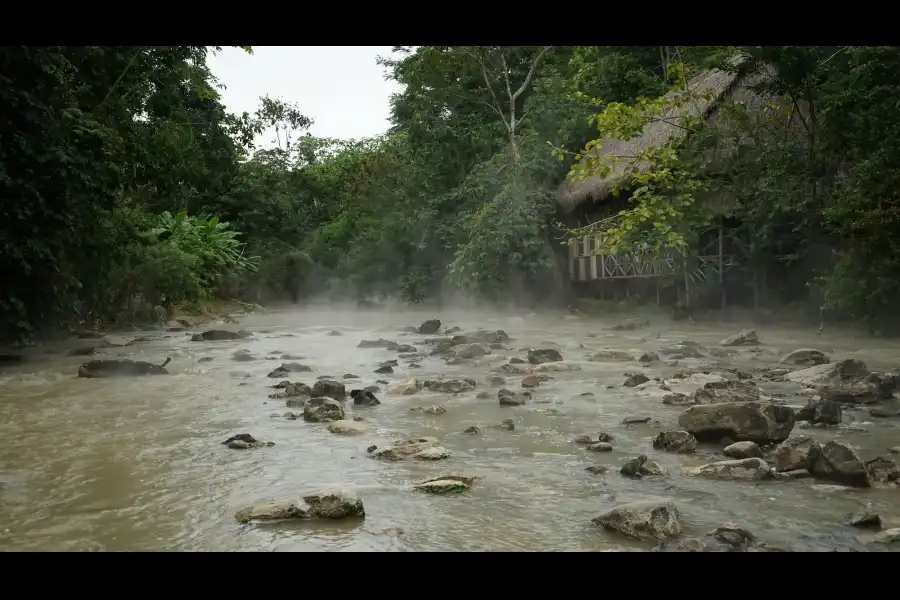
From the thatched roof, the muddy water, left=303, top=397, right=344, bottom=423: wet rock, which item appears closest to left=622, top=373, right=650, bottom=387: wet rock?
the muddy water

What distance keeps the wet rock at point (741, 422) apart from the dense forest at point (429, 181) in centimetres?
431

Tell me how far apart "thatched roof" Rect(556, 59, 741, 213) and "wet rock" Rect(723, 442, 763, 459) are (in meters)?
6.91

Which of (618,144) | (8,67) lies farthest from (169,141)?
(618,144)

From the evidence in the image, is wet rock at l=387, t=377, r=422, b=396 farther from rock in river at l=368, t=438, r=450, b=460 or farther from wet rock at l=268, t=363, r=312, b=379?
rock in river at l=368, t=438, r=450, b=460

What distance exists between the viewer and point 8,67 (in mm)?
7941

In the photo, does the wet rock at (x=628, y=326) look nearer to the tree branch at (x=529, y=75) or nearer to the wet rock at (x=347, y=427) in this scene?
the tree branch at (x=529, y=75)

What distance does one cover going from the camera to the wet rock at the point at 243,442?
450 cm

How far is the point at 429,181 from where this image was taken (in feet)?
65.6

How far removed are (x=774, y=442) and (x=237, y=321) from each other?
14.7 m

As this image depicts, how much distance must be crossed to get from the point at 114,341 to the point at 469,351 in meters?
5.83

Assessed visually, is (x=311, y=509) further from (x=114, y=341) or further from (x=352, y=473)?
(x=114, y=341)

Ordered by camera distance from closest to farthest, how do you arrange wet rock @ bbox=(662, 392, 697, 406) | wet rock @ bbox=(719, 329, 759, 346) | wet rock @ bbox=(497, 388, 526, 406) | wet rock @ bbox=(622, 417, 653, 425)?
1. wet rock @ bbox=(622, 417, 653, 425)
2. wet rock @ bbox=(662, 392, 697, 406)
3. wet rock @ bbox=(497, 388, 526, 406)
4. wet rock @ bbox=(719, 329, 759, 346)

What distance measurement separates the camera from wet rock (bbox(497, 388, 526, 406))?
19.4ft

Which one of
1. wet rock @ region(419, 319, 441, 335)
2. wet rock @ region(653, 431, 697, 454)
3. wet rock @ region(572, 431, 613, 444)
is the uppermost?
wet rock @ region(653, 431, 697, 454)
